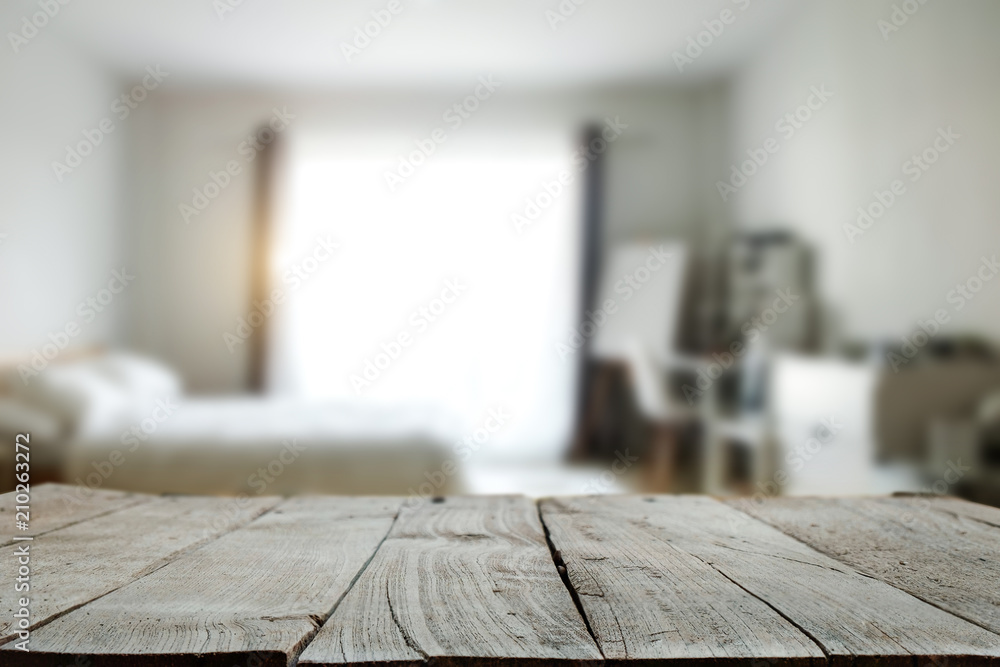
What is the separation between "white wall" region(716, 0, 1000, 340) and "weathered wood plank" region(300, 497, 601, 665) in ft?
4.26

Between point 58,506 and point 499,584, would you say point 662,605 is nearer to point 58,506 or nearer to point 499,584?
point 499,584

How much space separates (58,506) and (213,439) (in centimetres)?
81

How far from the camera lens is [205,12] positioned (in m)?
1.61

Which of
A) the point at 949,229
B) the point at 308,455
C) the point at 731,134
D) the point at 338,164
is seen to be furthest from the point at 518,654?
the point at 949,229

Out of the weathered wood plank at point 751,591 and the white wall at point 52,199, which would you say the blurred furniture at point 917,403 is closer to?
the weathered wood plank at point 751,591

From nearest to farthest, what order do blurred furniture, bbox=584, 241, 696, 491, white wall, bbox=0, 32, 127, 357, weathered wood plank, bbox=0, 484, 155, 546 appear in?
weathered wood plank, bbox=0, 484, 155, 546 < white wall, bbox=0, 32, 127, 357 < blurred furniture, bbox=584, 241, 696, 491

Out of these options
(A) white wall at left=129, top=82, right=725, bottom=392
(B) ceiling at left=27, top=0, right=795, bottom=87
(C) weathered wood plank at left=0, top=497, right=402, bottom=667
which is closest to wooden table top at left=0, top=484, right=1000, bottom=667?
(C) weathered wood plank at left=0, top=497, right=402, bottom=667

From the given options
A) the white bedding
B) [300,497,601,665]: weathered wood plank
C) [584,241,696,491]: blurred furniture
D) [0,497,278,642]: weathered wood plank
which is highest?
[584,241,696,491]: blurred furniture

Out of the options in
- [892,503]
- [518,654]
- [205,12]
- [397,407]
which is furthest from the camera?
[397,407]

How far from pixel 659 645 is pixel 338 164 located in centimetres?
143

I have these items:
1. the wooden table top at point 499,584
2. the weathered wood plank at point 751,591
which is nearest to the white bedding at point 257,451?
the wooden table top at point 499,584

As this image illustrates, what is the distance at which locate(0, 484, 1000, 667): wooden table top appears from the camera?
1.43 ft

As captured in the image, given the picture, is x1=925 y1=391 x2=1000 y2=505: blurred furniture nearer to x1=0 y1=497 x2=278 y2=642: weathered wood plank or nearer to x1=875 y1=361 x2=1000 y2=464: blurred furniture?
x1=875 y1=361 x2=1000 y2=464: blurred furniture

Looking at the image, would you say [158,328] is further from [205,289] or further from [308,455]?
[308,455]
